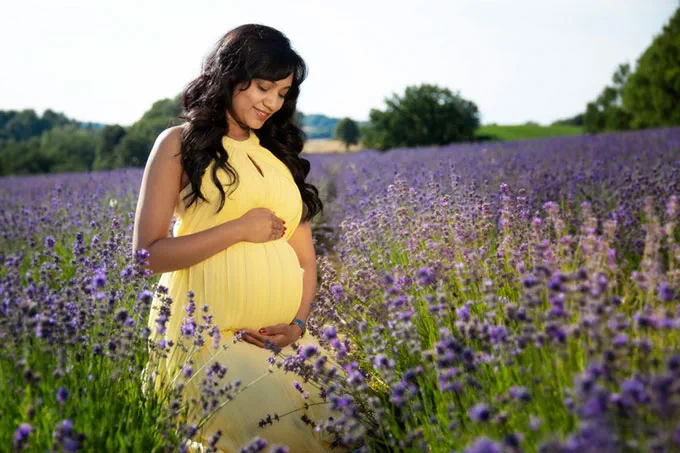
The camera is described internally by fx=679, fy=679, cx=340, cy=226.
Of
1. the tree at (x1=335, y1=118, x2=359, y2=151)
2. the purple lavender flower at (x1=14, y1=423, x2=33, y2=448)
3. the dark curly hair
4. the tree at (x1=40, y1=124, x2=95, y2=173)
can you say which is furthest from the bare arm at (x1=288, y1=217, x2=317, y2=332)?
the tree at (x1=335, y1=118, x2=359, y2=151)

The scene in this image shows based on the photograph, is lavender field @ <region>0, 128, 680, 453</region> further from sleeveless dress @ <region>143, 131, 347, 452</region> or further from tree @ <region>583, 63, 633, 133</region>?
tree @ <region>583, 63, 633, 133</region>

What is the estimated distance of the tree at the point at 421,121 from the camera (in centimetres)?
2888

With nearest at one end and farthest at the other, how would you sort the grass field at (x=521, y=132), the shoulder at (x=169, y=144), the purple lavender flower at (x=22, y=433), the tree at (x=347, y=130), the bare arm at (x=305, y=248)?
the purple lavender flower at (x=22, y=433) → the shoulder at (x=169, y=144) → the bare arm at (x=305, y=248) → the grass field at (x=521, y=132) → the tree at (x=347, y=130)

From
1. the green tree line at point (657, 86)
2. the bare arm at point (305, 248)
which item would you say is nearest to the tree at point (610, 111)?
the green tree line at point (657, 86)

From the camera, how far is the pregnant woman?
2424 millimetres

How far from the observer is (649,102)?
28078mm

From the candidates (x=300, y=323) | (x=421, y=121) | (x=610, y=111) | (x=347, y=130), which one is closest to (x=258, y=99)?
(x=300, y=323)

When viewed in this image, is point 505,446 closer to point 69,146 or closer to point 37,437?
point 37,437

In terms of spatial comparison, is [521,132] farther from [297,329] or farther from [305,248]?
[297,329]

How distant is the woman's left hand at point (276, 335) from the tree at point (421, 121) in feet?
87.1

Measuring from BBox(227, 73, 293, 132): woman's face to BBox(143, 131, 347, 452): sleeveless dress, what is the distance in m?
0.14

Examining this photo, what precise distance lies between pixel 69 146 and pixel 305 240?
28746 mm

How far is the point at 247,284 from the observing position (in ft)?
8.35

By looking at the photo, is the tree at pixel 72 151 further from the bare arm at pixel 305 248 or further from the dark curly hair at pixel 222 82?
the dark curly hair at pixel 222 82
